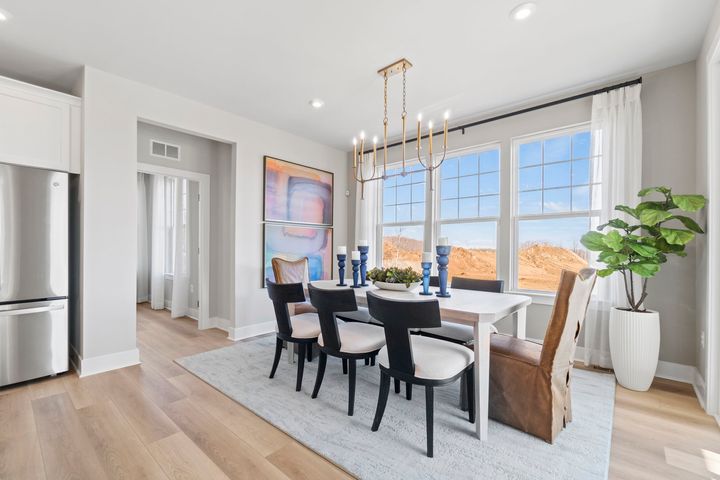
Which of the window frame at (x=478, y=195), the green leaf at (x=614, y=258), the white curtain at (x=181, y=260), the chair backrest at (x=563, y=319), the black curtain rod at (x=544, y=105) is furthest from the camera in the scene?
the white curtain at (x=181, y=260)

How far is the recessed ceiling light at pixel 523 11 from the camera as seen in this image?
207 centimetres

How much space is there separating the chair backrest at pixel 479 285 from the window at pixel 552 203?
3.07ft

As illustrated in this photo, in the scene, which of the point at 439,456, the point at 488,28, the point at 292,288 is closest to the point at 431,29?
the point at 488,28

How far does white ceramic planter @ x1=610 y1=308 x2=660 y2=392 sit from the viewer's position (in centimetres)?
248

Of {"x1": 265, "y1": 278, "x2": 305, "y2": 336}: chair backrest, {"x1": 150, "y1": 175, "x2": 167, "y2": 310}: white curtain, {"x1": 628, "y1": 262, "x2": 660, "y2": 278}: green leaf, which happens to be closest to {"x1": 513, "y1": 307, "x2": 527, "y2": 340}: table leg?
{"x1": 628, "y1": 262, "x2": 660, "y2": 278}: green leaf

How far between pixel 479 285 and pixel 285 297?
172 centimetres

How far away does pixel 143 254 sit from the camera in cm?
590

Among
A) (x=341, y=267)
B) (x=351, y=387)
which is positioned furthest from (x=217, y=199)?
(x=351, y=387)

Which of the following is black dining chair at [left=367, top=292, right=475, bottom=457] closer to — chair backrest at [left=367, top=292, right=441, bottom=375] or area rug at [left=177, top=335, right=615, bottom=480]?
chair backrest at [left=367, top=292, right=441, bottom=375]

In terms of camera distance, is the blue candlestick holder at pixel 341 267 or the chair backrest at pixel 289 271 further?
the chair backrest at pixel 289 271

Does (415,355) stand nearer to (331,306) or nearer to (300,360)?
(331,306)

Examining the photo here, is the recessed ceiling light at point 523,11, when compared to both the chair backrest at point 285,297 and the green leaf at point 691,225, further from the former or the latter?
the chair backrest at point 285,297

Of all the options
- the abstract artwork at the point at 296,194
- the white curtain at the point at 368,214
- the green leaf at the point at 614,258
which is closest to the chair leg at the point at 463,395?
the green leaf at the point at 614,258

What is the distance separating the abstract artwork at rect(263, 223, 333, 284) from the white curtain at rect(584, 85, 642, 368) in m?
3.36
